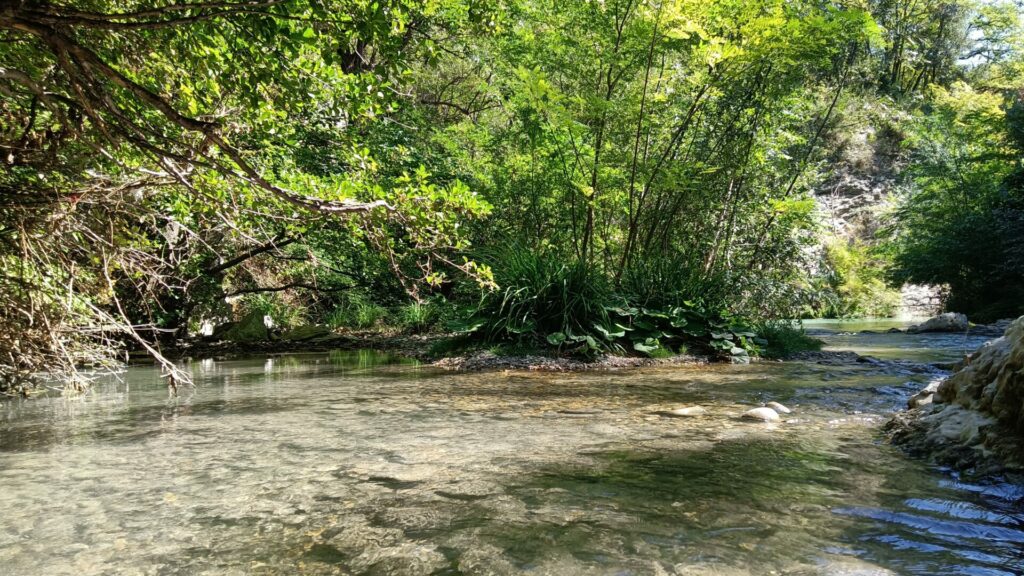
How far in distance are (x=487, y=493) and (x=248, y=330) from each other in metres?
10.2

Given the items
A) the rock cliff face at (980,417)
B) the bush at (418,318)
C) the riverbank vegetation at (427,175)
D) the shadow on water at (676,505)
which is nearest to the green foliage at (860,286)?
the riverbank vegetation at (427,175)

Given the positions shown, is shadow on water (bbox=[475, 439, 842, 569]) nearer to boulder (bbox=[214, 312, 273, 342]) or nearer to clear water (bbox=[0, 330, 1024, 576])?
clear water (bbox=[0, 330, 1024, 576])

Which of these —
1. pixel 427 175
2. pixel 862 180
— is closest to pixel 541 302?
pixel 427 175

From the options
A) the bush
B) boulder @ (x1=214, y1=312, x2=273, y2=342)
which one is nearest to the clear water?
boulder @ (x1=214, y1=312, x2=273, y2=342)

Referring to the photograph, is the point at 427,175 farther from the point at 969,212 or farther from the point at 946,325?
the point at 969,212

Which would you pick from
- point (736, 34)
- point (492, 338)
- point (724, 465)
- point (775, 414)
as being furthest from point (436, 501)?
point (736, 34)

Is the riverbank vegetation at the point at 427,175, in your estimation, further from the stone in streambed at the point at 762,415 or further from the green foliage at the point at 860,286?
the green foliage at the point at 860,286

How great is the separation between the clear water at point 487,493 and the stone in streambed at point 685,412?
0.12 m

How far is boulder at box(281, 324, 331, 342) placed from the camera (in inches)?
445

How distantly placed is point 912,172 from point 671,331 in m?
17.3

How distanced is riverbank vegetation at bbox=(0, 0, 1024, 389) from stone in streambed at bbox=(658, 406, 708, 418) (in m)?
1.64

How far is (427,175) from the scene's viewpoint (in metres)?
4.19

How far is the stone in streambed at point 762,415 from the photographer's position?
3.77 m

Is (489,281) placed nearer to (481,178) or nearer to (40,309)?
(40,309)
